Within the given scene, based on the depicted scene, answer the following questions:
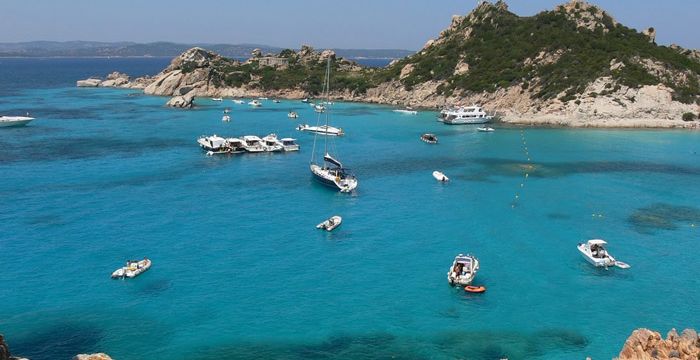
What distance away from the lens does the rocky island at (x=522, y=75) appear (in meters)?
121

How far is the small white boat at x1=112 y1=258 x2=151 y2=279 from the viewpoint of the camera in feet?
140

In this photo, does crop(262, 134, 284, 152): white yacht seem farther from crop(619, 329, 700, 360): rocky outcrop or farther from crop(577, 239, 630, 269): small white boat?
crop(619, 329, 700, 360): rocky outcrop

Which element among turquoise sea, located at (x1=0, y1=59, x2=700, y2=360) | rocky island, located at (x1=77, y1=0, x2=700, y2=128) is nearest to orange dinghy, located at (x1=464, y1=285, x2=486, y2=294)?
turquoise sea, located at (x1=0, y1=59, x2=700, y2=360)

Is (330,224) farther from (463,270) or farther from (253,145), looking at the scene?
(253,145)

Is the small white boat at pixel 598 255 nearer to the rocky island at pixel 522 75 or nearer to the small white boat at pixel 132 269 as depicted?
the small white boat at pixel 132 269

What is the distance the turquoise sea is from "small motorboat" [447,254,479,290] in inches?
41.3

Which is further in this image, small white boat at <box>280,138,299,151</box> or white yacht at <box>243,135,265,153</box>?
small white boat at <box>280,138,299,151</box>

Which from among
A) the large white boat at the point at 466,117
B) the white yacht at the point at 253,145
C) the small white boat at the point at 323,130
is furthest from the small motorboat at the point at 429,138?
the white yacht at the point at 253,145

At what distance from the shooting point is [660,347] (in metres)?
23.5

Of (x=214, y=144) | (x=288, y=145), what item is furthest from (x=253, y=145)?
(x=214, y=144)

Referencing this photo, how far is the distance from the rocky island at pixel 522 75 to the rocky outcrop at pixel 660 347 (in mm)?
101734

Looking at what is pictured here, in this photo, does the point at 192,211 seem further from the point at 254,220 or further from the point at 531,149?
the point at 531,149

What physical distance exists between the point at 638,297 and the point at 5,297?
42852 millimetres

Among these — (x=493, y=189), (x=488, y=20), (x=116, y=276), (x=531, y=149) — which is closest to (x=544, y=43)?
(x=488, y=20)
